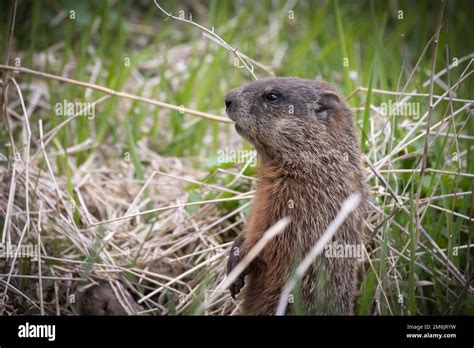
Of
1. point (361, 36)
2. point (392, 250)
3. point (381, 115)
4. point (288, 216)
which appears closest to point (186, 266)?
point (288, 216)

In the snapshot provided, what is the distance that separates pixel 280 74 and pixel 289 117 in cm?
203

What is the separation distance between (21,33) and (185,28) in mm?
1433

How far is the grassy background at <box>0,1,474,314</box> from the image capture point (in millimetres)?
3068

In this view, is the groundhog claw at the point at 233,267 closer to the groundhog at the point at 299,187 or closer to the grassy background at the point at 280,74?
the groundhog at the point at 299,187

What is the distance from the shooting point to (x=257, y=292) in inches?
112

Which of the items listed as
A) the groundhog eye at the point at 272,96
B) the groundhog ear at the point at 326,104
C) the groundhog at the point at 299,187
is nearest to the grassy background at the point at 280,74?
the groundhog at the point at 299,187

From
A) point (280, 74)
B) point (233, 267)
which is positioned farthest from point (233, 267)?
point (280, 74)

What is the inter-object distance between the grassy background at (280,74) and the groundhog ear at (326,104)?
449mm

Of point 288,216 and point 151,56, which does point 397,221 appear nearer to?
point 288,216

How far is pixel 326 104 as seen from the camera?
2.93 metres

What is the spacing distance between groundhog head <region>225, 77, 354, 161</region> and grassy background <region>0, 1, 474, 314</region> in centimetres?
46

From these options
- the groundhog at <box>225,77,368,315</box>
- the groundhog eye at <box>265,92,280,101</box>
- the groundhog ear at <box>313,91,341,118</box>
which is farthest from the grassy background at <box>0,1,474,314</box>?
the groundhog eye at <box>265,92,280,101</box>

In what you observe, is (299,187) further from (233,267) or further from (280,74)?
(280,74)

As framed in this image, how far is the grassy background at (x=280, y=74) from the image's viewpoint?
307 centimetres
